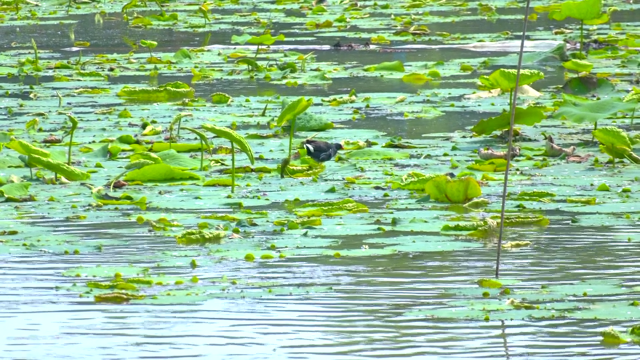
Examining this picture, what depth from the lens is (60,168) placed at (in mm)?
5441

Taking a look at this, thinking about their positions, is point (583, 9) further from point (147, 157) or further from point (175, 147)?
point (147, 157)

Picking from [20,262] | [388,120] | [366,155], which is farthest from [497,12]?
[20,262]

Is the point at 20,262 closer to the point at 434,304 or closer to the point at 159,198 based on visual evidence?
the point at 159,198

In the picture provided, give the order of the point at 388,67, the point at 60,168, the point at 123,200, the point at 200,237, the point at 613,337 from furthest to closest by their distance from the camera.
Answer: the point at 388,67 → the point at 60,168 → the point at 123,200 → the point at 200,237 → the point at 613,337

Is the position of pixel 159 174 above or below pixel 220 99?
above

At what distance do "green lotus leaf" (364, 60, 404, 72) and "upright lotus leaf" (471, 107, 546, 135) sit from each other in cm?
316

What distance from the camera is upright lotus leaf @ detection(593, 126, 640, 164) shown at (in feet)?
18.4

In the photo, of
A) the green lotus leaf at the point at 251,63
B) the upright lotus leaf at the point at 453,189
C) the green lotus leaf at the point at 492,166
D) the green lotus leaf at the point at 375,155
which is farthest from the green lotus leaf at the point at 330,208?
the green lotus leaf at the point at 251,63

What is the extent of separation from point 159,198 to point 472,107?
118 inches

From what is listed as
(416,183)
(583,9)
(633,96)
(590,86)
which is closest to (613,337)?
(416,183)

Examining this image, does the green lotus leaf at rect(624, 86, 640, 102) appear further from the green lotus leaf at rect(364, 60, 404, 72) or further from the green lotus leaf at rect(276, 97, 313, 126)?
the green lotus leaf at rect(364, 60, 404, 72)

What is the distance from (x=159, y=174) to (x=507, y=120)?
1.91 meters

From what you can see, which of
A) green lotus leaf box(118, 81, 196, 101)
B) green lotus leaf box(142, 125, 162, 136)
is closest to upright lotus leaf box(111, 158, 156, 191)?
green lotus leaf box(142, 125, 162, 136)

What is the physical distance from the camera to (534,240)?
4348 mm
